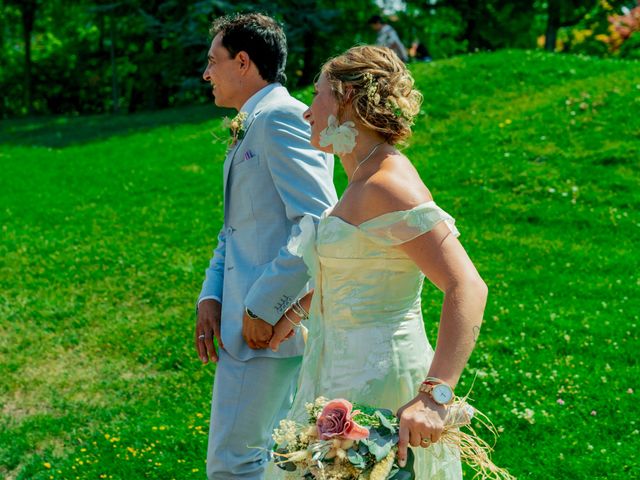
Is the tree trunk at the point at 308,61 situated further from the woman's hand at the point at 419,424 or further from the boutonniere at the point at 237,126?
the woman's hand at the point at 419,424

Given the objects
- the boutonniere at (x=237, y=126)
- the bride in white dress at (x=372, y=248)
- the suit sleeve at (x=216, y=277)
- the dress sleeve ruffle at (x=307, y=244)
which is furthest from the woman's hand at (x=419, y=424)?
the boutonniere at (x=237, y=126)

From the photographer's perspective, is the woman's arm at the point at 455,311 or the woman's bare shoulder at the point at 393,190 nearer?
the woman's arm at the point at 455,311

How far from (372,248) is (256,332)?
2.97 feet

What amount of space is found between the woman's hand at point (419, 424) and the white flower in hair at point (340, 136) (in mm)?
947

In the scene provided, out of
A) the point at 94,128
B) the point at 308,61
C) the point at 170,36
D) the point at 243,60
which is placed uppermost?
the point at 243,60

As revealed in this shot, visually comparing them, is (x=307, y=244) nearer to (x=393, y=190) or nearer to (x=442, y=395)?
(x=393, y=190)

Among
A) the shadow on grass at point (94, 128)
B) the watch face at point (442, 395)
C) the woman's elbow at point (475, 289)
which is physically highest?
the woman's elbow at point (475, 289)

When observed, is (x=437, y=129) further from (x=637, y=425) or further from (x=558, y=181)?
(x=637, y=425)

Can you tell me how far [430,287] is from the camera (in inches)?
331

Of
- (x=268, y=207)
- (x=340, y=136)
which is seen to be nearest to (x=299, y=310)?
(x=268, y=207)

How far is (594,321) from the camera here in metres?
7.18

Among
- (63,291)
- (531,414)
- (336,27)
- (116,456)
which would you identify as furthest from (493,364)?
(336,27)

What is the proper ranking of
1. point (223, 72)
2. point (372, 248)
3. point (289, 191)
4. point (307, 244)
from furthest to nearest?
point (223, 72)
point (289, 191)
point (307, 244)
point (372, 248)

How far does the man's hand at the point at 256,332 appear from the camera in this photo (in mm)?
3617
